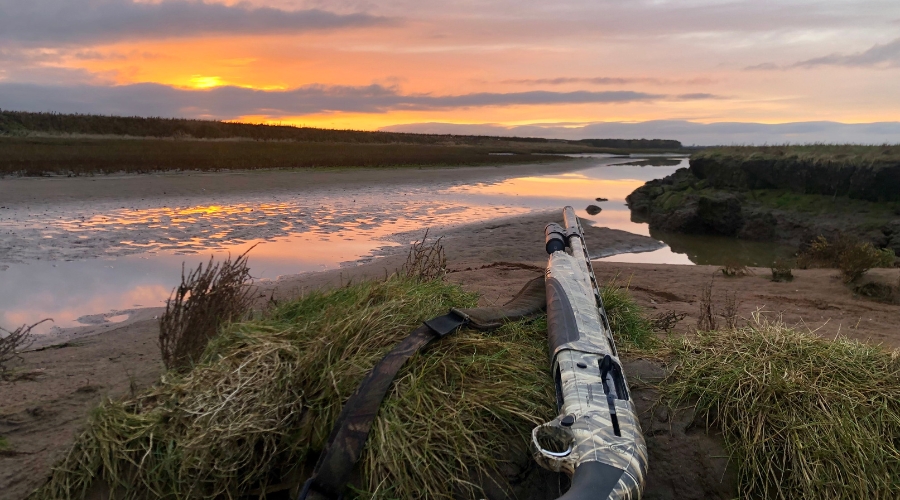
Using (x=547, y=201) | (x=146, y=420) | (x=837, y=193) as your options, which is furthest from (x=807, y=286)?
(x=547, y=201)

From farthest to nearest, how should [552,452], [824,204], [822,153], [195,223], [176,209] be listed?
[822,153] → [824,204] → [176,209] → [195,223] → [552,452]

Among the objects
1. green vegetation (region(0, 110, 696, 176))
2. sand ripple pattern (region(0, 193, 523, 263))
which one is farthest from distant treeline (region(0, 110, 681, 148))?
sand ripple pattern (region(0, 193, 523, 263))

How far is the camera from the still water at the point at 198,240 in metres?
8.27

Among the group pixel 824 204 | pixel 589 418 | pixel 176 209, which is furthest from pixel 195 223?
pixel 824 204

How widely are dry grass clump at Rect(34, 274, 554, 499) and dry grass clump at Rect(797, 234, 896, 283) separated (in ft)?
28.8

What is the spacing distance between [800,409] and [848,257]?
8.64 meters

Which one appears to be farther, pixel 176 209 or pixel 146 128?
pixel 146 128

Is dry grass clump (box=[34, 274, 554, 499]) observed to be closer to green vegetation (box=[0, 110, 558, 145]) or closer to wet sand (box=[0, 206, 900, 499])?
wet sand (box=[0, 206, 900, 499])

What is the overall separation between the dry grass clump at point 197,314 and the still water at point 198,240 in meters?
1.44

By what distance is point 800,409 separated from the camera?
270cm

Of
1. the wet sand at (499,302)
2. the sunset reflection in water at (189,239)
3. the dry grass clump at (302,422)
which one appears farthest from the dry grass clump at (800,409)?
the sunset reflection in water at (189,239)

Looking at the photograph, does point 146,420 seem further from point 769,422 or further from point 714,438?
point 769,422

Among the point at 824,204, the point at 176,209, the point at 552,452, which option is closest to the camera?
the point at 552,452

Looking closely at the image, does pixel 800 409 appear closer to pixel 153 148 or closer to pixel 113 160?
pixel 113 160
